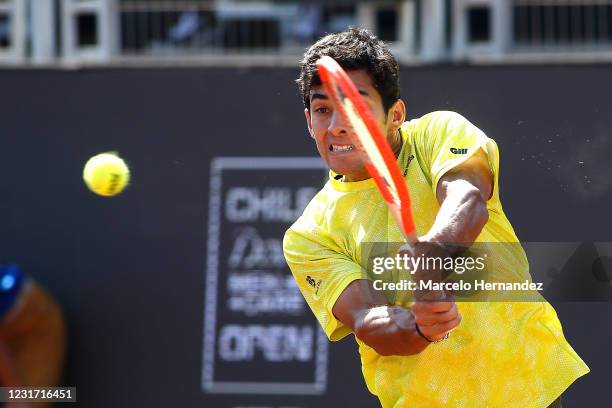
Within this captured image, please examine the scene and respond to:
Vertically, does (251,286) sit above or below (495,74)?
below

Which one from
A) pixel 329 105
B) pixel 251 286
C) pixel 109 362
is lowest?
pixel 109 362

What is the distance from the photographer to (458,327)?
3.29m

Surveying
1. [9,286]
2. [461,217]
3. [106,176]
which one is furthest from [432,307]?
[9,286]

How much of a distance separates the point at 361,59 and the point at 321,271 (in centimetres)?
64

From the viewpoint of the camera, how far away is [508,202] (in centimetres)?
603

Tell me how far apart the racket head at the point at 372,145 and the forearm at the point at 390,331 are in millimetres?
360

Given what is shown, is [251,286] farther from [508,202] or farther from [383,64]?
[383,64]

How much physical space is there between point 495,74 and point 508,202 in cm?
70

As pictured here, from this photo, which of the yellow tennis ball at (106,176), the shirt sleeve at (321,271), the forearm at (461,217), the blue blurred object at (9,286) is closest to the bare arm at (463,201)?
the forearm at (461,217)

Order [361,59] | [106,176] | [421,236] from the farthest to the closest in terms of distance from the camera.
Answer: [106,176]
[361,59]
[421,236]

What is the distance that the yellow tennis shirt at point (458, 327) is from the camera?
329 centimetres

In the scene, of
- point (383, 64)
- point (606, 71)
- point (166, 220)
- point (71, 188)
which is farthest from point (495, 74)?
point (383, 64)

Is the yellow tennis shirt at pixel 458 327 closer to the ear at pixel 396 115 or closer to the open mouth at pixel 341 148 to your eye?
the ear at pixel 396 115

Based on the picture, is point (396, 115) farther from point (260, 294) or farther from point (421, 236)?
point (260, 294)
